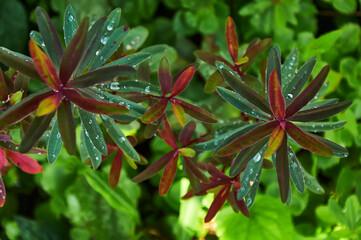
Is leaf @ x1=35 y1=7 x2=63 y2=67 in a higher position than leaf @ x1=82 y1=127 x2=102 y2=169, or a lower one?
higher

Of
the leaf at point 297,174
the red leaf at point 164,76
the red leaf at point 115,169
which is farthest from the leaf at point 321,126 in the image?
the red leaf at point 115,169

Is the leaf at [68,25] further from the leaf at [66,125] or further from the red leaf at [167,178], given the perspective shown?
the red leaf at [167,178]

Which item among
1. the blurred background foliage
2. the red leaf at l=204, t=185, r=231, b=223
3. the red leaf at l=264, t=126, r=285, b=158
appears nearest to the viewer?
the red leaf at l=264, t=126, r=285, b=158

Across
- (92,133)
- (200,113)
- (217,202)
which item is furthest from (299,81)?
(92,133)

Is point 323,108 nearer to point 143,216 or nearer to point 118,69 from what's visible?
point 118,69

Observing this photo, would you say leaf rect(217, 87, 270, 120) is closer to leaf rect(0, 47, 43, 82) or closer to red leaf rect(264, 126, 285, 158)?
red leaf rect(264, 126, 285, 158)

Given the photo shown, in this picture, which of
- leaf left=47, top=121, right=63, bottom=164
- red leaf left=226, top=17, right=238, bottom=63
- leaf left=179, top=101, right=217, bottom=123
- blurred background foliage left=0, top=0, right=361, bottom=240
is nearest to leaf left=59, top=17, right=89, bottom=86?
leaf left=47, top=121, right=63, bottom=164

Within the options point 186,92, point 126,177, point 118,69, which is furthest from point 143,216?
point 118,69
